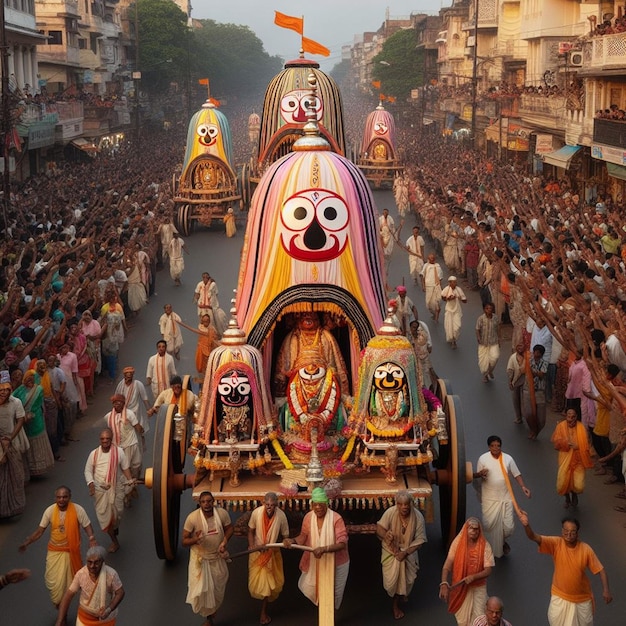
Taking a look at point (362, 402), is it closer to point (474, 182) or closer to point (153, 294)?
point (153, 294)

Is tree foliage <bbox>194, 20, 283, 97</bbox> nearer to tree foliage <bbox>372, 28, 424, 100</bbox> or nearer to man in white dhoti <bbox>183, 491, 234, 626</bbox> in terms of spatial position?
tree foliage <bbox>372, 28, 424, 100</bbox>

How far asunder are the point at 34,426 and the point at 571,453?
4883 millimetres

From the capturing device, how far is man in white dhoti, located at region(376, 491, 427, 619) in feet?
25.2

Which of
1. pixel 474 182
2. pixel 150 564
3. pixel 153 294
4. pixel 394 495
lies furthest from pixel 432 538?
pixel 474 182

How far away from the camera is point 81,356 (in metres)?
13.0

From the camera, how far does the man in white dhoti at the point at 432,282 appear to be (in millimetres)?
16969

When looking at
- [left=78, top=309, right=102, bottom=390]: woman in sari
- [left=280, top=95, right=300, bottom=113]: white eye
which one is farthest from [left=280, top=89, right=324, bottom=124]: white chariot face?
[left=78, top=309, right=102, bottom=390]: woman in sari

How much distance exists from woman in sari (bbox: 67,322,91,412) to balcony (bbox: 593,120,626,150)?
48.2 feet

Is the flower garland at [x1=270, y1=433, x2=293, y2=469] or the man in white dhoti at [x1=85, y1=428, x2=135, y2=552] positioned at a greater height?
the flower garland at [x1=270, y1=433, x2=293, y2=469]

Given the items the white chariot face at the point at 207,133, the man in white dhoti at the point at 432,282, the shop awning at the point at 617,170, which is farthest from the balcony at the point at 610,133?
the white chariot face at the point at 207,133

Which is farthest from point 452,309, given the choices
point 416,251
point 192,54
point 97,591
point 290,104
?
point 192,54

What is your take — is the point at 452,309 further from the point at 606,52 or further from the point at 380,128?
the point at 380,128

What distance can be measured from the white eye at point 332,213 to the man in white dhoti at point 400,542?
90.7 inches

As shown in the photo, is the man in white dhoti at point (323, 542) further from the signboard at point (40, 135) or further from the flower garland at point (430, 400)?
the signboard at point (40, 135)
